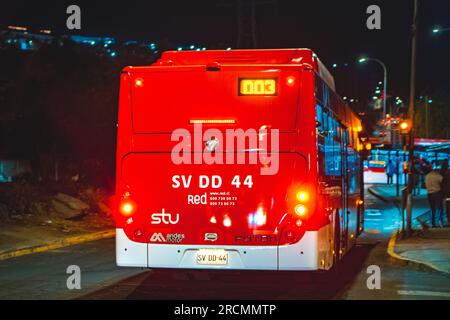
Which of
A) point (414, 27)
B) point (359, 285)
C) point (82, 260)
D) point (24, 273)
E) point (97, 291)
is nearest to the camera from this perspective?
point (97, 291)

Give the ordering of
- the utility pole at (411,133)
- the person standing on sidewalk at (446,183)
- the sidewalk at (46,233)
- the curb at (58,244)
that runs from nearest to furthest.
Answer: the curb at (58,244) → the sidewalk at (46,233) → the utility pole at (411,133) → the person standing on sidewalk at (446,183)

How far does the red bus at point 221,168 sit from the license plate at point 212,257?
14mm

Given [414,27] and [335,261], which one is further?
[414,27]

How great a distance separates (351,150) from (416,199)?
75.5ft

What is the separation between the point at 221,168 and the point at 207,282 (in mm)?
2803

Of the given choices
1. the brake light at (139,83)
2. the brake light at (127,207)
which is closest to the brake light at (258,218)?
the brake light at (127,207)

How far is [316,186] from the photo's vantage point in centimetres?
1009

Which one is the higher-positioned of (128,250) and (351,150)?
(351,150)

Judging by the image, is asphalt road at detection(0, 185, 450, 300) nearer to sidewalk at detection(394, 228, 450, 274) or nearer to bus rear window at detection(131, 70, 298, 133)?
sidewalk at detection(394, 228, 450, 274)

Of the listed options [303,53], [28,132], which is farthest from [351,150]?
[28,132]

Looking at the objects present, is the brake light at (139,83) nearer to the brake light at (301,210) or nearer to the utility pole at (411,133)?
the brake light at (301,210)

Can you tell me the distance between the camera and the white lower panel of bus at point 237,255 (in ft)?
33.0

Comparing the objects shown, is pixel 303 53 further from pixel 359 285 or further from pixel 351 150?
pixel 351 150

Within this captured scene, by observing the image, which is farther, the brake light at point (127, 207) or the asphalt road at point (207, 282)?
the asphalt road at point (207, 282)
